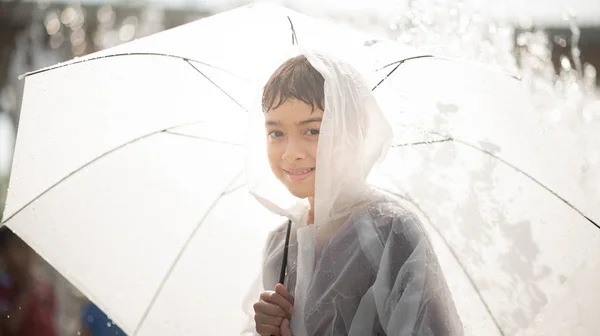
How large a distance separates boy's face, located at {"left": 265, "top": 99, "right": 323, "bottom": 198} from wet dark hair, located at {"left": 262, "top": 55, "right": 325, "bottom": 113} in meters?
0.02

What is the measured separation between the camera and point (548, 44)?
52.3 ft

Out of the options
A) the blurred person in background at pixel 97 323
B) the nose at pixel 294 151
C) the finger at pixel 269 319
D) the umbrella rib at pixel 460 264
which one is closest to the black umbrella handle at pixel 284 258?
the finger at pixel 269 319

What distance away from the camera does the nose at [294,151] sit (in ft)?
6.40

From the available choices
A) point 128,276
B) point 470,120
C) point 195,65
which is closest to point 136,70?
point 195,65

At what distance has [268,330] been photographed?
1887 millimetres

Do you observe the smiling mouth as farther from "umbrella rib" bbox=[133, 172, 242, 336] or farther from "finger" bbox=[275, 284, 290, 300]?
"umbrella rib" bbox=[133, 172, 242, 336]

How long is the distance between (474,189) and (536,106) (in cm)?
32

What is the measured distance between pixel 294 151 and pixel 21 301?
172 inches

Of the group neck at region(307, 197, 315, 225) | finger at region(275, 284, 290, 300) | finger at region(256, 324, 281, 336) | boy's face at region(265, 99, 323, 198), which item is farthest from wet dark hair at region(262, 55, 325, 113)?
finger at region(256, 324, 281, 336)

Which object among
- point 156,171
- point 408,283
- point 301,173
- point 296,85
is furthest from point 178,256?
point 408,283

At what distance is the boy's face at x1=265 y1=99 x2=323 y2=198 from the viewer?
195 cm

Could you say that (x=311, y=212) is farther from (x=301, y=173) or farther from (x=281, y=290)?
(x=281, y=290)

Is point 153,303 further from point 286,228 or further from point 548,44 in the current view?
point 548,44

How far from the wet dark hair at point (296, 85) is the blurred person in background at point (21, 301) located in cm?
425
